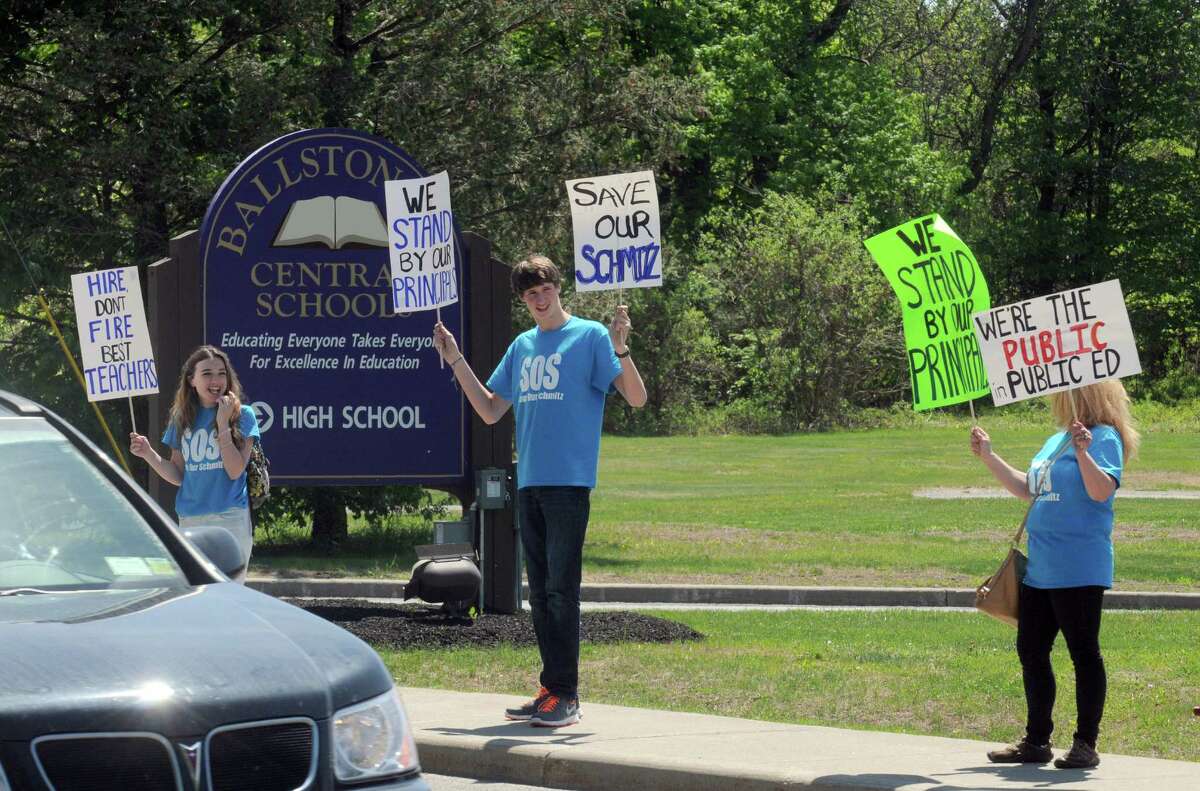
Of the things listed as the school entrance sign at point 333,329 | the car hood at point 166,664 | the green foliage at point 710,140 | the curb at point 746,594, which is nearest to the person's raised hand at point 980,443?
the car hood at point 166,664

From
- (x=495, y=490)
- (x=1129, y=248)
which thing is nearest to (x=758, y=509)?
(x=495, y=490)

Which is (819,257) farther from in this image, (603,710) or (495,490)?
(603,710)

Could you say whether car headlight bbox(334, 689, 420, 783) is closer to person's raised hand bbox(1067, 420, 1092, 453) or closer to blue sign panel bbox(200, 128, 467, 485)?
person's raised hand bbox(1067, 420, 1092, 453)

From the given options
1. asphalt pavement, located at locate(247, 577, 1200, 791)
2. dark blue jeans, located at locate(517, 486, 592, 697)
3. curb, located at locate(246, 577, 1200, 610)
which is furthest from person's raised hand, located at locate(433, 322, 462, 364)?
curb, located at locate(246, 577, 1200, 610)

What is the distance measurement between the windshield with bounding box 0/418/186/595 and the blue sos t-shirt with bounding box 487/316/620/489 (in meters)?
3.44

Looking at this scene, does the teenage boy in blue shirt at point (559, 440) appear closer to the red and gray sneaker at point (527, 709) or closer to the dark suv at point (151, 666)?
the red and gray sneaker at point (527, 709)

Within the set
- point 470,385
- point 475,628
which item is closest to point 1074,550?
point 470,385

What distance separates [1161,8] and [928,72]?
8809 millimetres

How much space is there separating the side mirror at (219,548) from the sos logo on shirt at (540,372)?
3.46 meters

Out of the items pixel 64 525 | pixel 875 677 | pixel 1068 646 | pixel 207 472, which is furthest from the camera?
pixel 875 677

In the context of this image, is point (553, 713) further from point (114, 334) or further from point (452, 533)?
point (114, 334)

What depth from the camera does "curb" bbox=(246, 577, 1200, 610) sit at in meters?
15.6

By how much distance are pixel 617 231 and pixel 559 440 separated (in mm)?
1629

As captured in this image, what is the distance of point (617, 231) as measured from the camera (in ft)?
32.9
